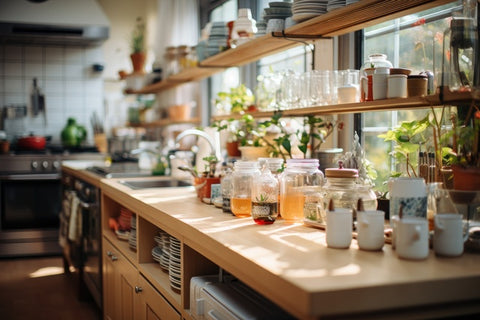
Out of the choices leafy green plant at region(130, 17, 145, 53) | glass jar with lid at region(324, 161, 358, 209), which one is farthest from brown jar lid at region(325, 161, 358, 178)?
leafy green plant at region(130, 17, 145, 53)

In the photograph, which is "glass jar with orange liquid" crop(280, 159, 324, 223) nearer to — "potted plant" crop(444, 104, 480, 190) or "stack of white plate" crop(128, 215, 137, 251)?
"potted plant" crop(444, 104, 480, 190)

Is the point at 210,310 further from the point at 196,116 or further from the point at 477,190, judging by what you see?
the point at 196,116

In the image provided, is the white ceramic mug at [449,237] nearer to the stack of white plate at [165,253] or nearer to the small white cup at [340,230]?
the small white cup at [340,230]

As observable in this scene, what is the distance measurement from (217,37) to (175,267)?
5.61ft

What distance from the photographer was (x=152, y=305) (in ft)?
7.32

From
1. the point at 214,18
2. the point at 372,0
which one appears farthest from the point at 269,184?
the point at 214,18

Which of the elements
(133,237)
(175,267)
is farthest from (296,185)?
(133,237)

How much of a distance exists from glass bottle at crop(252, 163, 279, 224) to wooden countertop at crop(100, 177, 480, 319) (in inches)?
4.8

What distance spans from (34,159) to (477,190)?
15.3 feet

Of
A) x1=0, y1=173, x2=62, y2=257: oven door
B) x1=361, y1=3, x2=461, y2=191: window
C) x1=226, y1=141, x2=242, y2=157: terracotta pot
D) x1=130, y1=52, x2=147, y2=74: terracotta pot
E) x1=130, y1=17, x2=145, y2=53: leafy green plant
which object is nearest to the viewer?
x1=361, y1=3, x2=461, y2=191: window

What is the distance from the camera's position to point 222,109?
12.0 feet

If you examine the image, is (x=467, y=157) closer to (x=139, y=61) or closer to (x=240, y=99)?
(x=240, y=99)

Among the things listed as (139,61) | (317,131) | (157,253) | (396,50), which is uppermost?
(139,61)

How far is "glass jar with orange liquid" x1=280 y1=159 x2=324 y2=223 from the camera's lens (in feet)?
6.41
